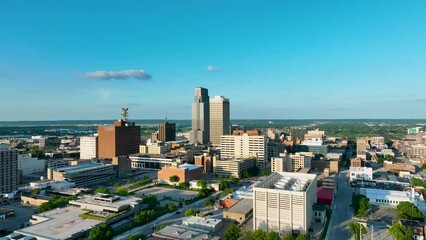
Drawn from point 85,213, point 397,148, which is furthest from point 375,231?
point 397,148

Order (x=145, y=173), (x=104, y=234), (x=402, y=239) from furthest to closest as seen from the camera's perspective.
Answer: (x=145, y=173), (x=104, y=234), (x=402, y=239)

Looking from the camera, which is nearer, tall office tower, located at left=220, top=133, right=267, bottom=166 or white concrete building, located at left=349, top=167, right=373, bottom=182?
white concrete building, located at left=349, top=167, right=373, bottom=182

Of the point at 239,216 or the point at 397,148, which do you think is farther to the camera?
the point at 397,148

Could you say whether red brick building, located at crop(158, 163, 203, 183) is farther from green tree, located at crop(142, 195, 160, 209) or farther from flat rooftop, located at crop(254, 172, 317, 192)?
flat rooftop, located at crop(254, 172, 317, 192)

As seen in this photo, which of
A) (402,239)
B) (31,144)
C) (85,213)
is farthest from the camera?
(31,144)

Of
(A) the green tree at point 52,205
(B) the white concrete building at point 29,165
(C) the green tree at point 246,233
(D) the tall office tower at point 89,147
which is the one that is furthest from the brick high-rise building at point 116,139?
(C) the green tree at point 246,233

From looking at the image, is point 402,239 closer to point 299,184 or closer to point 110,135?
point 299,184

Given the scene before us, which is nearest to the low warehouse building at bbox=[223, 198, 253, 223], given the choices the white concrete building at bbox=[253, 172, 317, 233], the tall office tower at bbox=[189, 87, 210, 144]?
the white concrete building at bbox=[253, 172, 317, 233]

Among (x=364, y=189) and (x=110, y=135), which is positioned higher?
(x=110, y=135)
